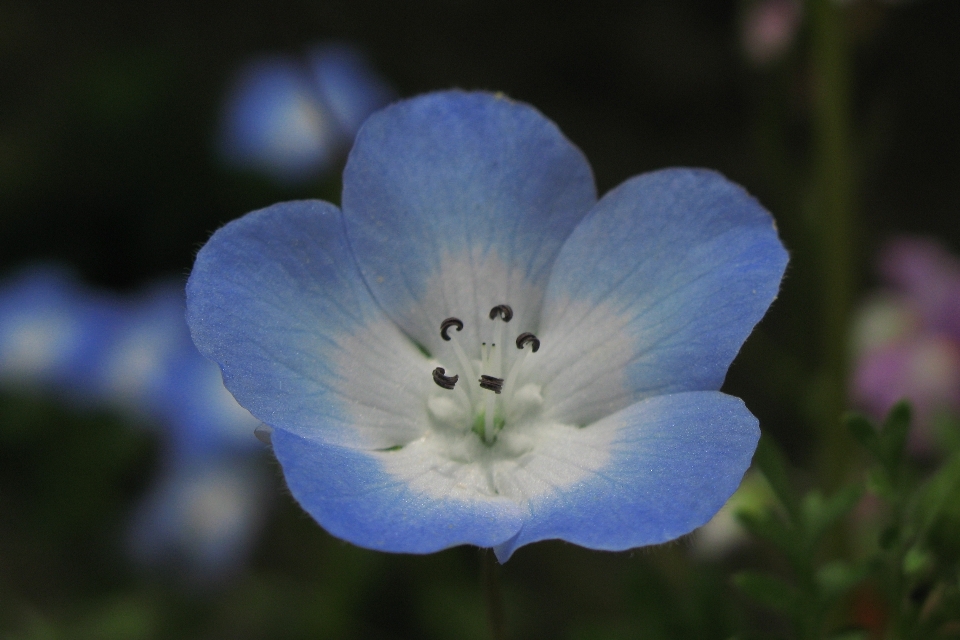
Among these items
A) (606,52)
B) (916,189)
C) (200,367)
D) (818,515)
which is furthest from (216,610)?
(916,189)

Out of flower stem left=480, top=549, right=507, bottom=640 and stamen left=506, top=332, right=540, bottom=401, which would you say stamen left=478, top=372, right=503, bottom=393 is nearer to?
stamen left=506, top=332, right=540, bottom=401

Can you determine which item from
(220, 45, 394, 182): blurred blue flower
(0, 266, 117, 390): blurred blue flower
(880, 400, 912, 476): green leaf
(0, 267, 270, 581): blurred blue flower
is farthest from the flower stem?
(220, 45, 394, 182): blurred blue flower

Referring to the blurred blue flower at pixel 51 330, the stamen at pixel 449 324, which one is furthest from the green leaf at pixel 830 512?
the blurred blue flower at pixel 51 330

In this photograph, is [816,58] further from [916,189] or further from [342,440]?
[916,189]

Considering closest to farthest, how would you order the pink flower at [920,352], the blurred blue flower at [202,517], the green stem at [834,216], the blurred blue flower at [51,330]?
the green stem at [834,216] → the pink flower at [920,352] → the blurred blue flower at [202,517] → the blurred blue flower at [51,330]

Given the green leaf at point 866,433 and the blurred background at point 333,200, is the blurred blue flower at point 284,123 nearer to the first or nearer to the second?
the blurred background at point 333,200

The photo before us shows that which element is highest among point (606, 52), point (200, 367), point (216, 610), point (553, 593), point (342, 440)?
point (342, 440)
